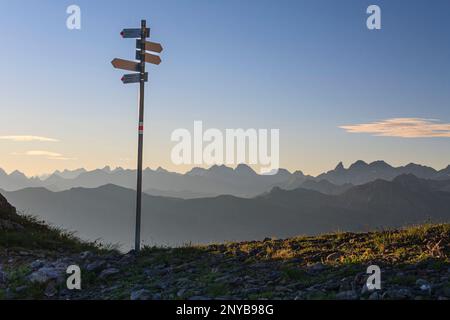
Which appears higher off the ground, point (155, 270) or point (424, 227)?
point (424, 227)

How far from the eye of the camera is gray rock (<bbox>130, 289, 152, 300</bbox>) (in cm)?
1111

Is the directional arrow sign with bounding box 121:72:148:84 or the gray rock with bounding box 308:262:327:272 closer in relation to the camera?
the gray rock with bounding box 308:262:327:272

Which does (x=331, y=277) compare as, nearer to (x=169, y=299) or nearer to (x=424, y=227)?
(x=169, y=299)

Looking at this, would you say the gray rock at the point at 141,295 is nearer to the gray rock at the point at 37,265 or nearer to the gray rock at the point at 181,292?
Result: the gray rock at the point at 181,292

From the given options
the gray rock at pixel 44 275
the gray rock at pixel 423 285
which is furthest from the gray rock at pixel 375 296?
the gray rock at pixel 44 275

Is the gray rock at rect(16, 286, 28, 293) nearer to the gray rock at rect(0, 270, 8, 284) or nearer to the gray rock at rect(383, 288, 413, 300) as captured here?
the gray rock at rect(0, 270, 8, 284)

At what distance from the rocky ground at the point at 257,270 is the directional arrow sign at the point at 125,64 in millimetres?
6309

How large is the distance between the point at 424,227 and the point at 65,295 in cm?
1140

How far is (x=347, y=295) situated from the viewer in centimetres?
972

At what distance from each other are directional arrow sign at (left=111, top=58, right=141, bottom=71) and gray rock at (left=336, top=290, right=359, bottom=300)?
1063 centimetres

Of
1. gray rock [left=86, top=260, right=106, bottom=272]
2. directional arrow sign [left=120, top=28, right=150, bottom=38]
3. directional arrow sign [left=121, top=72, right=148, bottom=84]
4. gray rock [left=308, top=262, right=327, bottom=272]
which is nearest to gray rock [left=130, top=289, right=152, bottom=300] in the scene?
gray rock [left=86, top=260, right=106, bottom=272]

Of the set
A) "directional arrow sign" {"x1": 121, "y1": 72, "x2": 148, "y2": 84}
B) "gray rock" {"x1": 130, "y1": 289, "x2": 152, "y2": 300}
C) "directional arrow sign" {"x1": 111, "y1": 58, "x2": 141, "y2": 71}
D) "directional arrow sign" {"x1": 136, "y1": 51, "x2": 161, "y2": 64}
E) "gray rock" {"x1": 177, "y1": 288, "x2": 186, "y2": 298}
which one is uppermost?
"directional arrow sign" {"x1": 136, "y1": 51, "x2": 161, "y2": 64}

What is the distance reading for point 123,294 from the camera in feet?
38.6
